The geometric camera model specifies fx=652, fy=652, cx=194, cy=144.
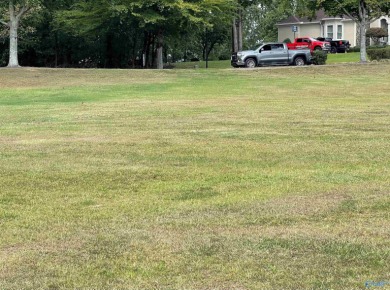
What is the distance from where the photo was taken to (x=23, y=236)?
587cm

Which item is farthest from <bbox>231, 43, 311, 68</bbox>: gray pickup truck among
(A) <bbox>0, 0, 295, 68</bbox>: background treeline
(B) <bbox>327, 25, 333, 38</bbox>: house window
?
(B) <bbox>327, 25, 333, 38</bbox>: house window

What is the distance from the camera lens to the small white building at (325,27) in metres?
68.3

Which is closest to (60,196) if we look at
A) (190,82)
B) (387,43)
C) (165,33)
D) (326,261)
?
(326,261)

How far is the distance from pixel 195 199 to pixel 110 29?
4044 cm

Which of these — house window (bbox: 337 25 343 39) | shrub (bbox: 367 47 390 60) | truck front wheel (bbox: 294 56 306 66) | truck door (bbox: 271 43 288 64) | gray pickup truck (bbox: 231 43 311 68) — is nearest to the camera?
gray pickup truck (bbox: 231 43 311 68)

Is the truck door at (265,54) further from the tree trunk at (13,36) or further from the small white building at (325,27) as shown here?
the small white building at (325,27)

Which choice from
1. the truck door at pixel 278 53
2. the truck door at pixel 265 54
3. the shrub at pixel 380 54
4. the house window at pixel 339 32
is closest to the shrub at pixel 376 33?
the house window at pixel 339 32

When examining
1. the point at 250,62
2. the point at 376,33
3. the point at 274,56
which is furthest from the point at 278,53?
the point at 376,33

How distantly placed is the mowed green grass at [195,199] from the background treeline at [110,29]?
25.2 m

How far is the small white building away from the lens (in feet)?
224

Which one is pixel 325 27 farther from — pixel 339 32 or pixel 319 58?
pixel 319 58

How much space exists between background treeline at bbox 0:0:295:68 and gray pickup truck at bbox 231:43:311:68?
132 inches

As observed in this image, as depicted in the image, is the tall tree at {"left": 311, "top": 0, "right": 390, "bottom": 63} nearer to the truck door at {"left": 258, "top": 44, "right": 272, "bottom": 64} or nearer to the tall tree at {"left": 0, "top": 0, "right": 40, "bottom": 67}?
the truck door at {"left": 258, "top": 44, "right": 272, "bottom": 64}

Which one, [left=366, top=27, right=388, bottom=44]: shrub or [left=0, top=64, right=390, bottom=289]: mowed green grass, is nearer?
[left=0, top=64, right=390, bottom=289]: mowed green grass
